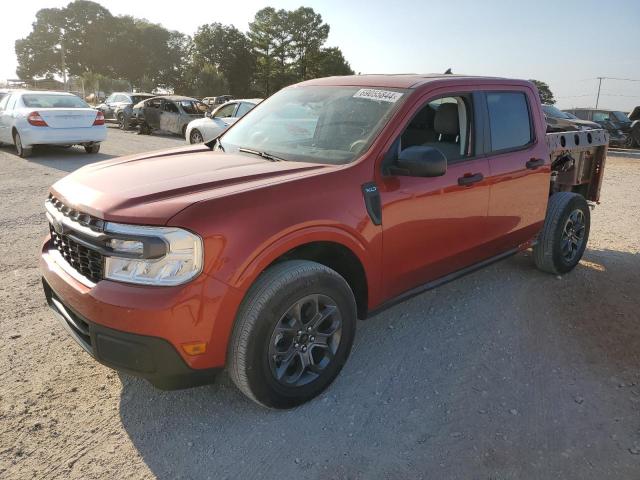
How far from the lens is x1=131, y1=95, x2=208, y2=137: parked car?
18312 millimetres

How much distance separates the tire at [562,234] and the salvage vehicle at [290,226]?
1.65 feet

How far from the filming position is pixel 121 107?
893 inches

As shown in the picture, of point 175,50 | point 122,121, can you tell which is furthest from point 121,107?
point 175,50

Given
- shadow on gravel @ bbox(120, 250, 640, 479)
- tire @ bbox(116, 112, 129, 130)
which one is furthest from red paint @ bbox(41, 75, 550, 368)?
tire @ bbox(116, 112, 129, 130)

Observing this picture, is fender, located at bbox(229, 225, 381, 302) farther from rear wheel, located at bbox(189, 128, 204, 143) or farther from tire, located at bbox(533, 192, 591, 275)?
rear wheel, located at bbox(189, 128, 204, 143)

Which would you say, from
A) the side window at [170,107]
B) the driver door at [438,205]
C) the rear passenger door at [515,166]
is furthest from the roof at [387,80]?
the side window at [170,107]

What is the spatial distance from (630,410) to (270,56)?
7403cm

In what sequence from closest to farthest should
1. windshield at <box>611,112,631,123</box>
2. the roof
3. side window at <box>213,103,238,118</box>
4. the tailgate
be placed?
the roof → the tailgate → side window at <box>213,103,238,118</box> → windshield at <box>611,112,631,123</box>

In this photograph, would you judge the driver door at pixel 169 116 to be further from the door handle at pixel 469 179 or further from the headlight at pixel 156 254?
the headlight at pixel 156 254

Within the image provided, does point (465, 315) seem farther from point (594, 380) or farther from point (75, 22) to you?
point (75, 22)

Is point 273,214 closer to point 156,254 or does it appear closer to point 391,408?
point 156,254

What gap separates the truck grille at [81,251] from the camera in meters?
2.45

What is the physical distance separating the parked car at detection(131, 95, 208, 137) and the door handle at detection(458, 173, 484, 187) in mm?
16040

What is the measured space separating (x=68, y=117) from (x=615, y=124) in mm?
20198
